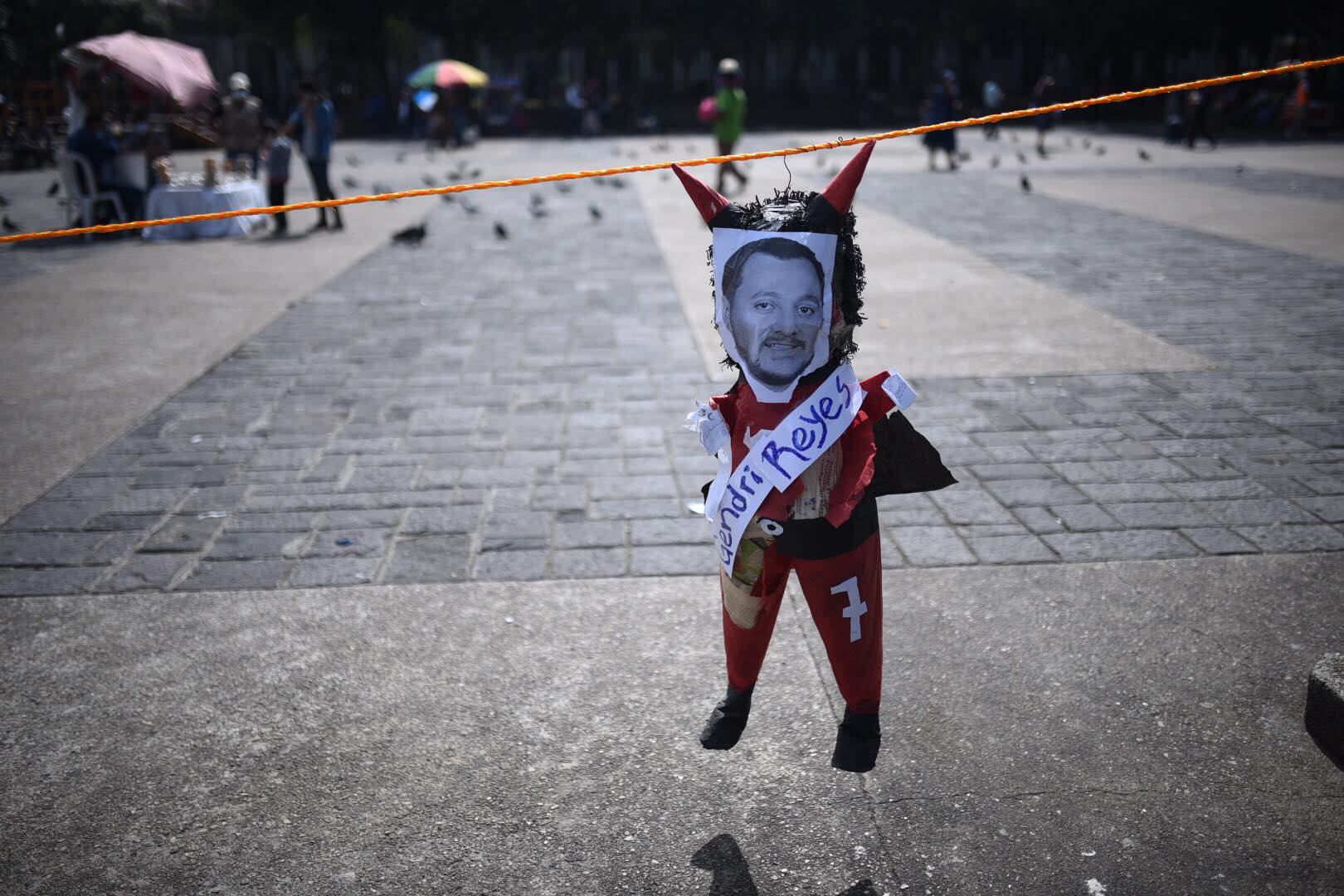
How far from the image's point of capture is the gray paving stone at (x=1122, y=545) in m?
4.11

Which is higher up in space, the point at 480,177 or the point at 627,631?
the point at 480,177

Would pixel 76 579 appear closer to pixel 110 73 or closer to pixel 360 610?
pixel 360 610

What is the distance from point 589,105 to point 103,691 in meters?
Result: 33.9

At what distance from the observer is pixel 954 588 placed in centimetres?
391

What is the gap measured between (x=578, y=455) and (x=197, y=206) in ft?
32.1

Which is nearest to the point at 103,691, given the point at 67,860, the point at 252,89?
the point at 67,860

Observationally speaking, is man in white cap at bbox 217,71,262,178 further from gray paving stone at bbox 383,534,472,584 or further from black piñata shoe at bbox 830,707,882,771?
black piñata shoe at bbox 830,707,882,771

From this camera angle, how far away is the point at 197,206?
12.8 m

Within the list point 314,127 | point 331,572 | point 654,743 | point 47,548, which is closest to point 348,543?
point 331,572

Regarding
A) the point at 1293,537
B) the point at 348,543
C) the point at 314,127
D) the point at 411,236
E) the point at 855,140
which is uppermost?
the point at 314,127

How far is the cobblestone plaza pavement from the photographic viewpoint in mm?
2641

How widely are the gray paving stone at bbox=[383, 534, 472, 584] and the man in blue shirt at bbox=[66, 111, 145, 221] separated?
36.6 feet

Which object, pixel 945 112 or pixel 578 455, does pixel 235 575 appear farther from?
pixel 945 112

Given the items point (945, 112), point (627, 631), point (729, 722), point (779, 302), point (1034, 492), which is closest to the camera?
point (779, 302)
